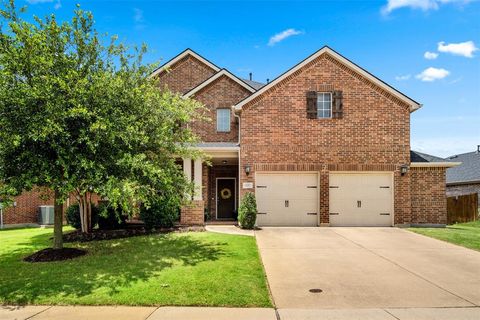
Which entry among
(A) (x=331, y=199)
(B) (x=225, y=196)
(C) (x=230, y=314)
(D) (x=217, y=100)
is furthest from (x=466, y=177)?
(C) (x=230, y=314)

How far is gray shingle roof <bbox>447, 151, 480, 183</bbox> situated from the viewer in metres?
26.8

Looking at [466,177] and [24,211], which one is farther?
[466,177]

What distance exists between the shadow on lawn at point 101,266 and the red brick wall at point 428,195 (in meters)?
9.72

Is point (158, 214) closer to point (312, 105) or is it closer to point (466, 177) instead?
point (312, 105)

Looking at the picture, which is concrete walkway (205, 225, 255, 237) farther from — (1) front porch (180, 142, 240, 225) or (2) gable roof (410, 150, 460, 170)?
(2) gable roof (410, 150, 460, 170)

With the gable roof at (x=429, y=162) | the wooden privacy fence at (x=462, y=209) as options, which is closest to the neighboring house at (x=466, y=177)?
the wooden privacy fence at (x=462, y=209)

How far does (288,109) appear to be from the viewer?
1645cm

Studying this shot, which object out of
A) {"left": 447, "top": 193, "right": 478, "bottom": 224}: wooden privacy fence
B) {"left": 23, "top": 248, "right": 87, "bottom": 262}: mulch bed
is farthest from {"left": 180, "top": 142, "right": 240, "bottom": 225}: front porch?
{"left": 447, "top": 193, "right": 478, "bottom": 224}: wooden privacy fence

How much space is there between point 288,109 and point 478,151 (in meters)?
23.6

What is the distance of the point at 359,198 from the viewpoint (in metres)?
16.5

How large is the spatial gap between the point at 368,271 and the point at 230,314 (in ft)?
13.6

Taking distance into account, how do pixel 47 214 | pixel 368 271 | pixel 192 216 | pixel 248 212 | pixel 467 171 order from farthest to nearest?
1. pixel 467 171
2. pixel 47 214
3. pixel 192 216
4. pixel 248 212
5. pixel 368 271

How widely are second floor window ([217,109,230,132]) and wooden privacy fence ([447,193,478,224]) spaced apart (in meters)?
13.6

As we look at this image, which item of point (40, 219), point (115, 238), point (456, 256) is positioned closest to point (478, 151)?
point (456, 256)
